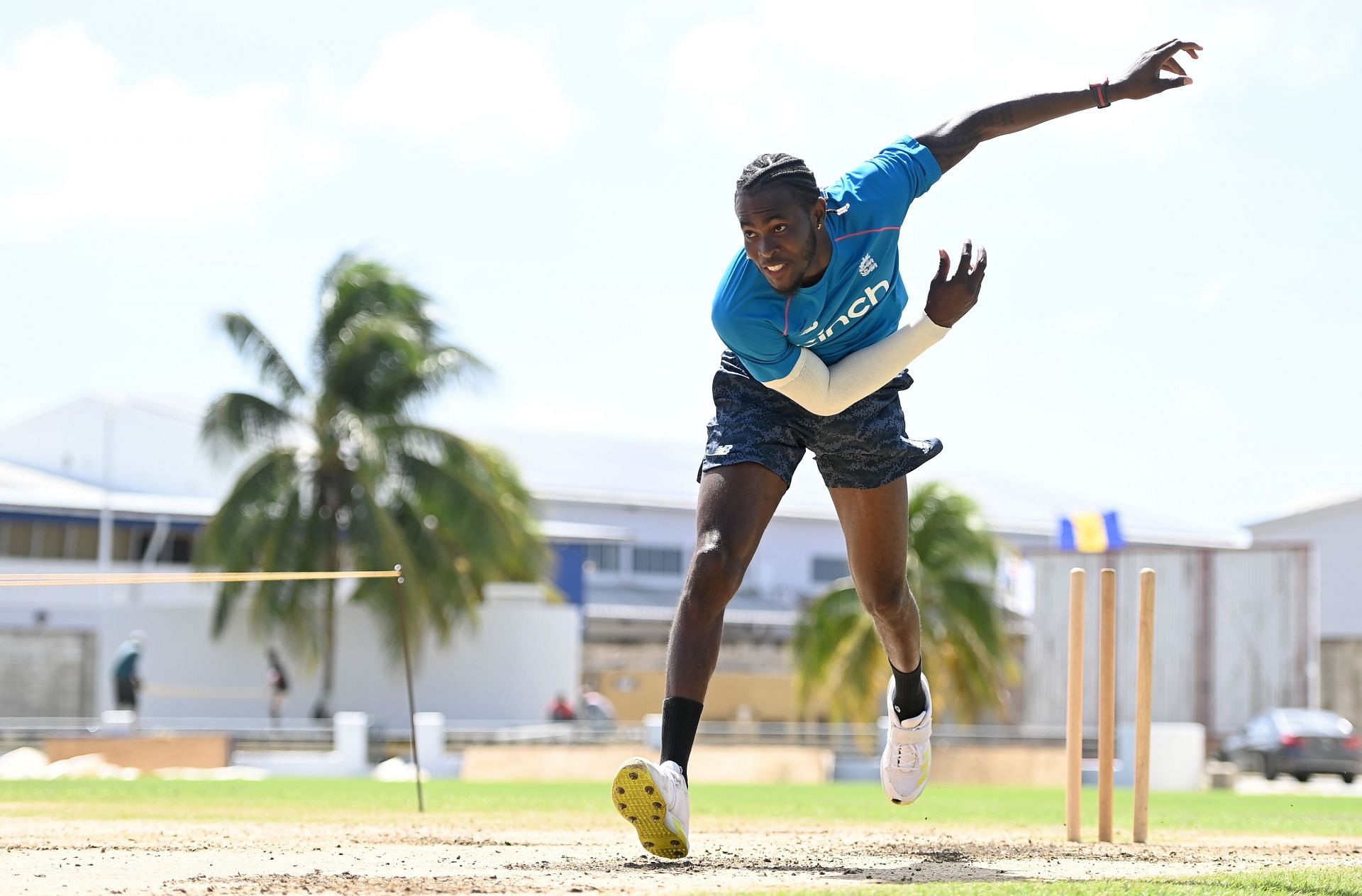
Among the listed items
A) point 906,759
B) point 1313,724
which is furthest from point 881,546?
point 1313,724

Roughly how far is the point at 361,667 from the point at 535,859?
2685 centimetres

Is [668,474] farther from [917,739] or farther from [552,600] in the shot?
[917,739]

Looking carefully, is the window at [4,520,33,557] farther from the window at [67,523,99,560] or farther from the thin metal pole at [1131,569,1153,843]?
the thin metal pole at [1131,569,1153,843]

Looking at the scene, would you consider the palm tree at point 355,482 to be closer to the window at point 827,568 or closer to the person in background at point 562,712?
the person in background at point 562,712

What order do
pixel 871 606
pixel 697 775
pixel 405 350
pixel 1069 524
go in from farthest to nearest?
1. pixel 1069 524
2. pixel 405 350
3. pixel 697 775
4. pixel 871 606

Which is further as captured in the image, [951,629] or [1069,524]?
[1069,524]

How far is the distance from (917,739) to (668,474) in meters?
52.6

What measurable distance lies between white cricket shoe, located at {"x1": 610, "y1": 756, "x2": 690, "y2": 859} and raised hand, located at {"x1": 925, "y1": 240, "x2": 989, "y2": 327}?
1.63 metres

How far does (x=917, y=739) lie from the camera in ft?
20.5

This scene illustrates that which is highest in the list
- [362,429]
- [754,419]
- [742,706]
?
[362,429]

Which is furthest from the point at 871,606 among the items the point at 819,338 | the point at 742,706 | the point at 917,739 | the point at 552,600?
the point at 742,706

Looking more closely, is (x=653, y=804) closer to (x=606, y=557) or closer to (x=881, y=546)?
(x=881, y=546)

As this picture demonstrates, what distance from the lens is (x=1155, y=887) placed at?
14.7 ft

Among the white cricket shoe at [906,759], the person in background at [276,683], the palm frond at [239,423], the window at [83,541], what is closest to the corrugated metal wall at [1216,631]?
the person in background at [276,683]
